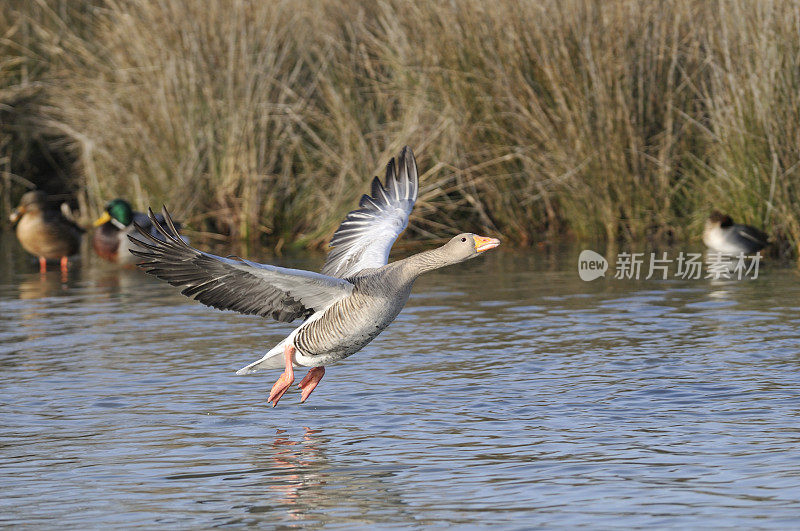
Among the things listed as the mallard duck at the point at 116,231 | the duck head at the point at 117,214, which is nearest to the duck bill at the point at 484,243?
the mallard duck at the point at 116,231

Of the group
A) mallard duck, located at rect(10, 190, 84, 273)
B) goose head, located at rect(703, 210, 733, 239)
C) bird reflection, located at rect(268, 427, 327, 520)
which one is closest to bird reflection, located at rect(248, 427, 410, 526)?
bird reflection, located at rect(268, 427, 327, 520)

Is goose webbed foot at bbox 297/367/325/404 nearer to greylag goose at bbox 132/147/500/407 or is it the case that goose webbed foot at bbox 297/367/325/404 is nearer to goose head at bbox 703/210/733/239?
greylag goose at bbox 132/147/500/407

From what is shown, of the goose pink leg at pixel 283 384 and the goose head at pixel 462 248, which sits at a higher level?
the goose head at pixel 462 248

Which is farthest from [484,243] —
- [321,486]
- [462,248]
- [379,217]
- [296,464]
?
[321,486]

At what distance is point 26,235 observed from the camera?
16562 mm

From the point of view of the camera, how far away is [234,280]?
719 centimetres

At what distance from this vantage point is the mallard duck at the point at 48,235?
54.1 ft

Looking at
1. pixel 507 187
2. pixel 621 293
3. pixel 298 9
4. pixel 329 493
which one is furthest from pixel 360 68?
pixel 329 493

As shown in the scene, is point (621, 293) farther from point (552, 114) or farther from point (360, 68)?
point (360, 68)

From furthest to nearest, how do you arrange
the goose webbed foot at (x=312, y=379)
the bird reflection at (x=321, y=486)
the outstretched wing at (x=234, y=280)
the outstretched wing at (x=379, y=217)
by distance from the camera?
1. the outstretched wing at (x=379, y=217)
2. the goose webbed foot at (x=312, y=379)
3. the outstretched wing at (x=234, y=280)
4. the bird reflection at (x=321, y=486)

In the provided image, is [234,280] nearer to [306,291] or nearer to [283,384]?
[306,291]

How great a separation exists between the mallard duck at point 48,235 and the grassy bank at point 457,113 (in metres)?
1.70

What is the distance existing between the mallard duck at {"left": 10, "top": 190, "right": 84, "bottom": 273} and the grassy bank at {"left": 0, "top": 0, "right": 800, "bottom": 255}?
1703 millimetres

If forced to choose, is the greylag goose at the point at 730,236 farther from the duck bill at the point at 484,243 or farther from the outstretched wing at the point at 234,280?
the outstretched wing at the point at 234,280
